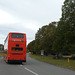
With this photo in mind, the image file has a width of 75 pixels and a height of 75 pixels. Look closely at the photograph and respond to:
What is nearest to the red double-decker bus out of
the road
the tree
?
the road

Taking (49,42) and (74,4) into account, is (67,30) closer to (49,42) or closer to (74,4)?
(74,4)

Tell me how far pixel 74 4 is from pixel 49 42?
1903 cm

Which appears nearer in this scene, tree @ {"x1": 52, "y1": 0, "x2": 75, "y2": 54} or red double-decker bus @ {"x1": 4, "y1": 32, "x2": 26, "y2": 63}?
red double-decker bus @ {"x1": 4, "y1": 32, "x2": 26, "y2": 63}

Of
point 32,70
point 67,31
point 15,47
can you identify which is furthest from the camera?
point 67,31

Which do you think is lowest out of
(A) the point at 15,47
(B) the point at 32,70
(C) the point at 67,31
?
(B) the point at 32,70

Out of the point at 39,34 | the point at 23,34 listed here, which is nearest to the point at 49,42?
the point at 39,34

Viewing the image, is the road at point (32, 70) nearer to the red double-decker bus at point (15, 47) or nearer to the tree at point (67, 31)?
the red double-decker bus at point (15, 47)

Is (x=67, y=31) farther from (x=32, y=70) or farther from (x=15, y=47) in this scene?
(x=32, y=70)

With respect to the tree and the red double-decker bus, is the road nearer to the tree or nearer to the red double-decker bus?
the red double-decker bus

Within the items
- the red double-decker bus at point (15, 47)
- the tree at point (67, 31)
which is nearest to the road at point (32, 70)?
the red double-decker bus at point (15, 47)

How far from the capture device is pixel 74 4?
45.2m

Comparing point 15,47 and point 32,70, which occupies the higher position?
point 15,47

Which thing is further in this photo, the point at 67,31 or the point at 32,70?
the point at 67,31

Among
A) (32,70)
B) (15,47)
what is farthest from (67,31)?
(32,70)
